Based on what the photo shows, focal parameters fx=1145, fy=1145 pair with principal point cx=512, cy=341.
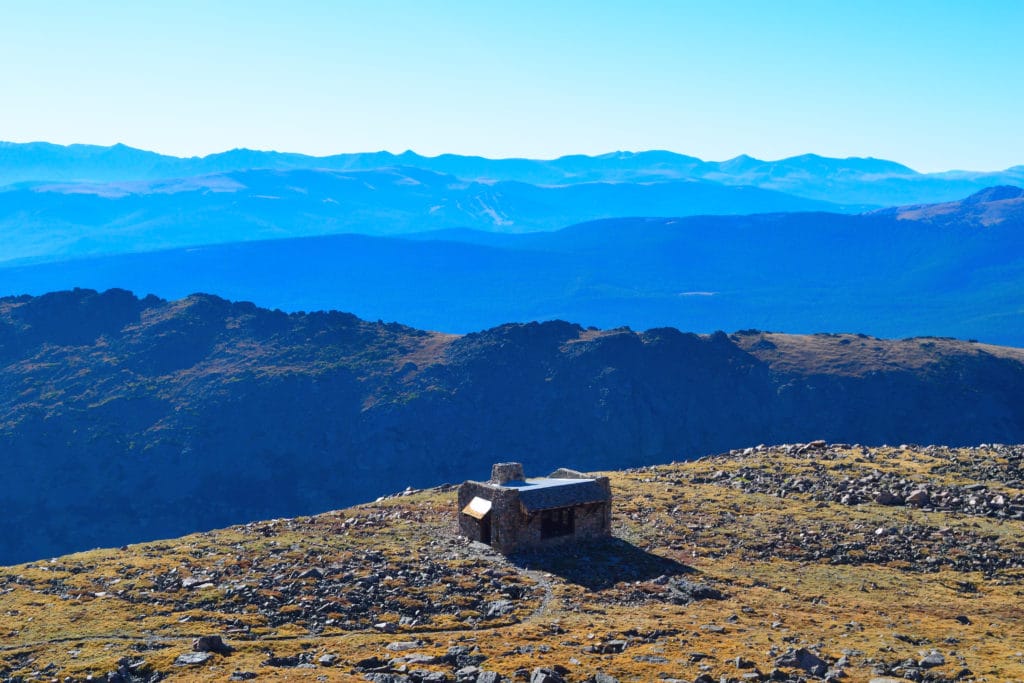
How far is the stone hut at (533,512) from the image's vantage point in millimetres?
51000

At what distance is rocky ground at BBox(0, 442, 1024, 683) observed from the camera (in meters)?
36.2

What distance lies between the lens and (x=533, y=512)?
51.0m

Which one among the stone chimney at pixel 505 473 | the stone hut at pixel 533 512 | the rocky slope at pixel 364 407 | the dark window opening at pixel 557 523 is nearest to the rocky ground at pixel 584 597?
the stone hut at pixel 533 512

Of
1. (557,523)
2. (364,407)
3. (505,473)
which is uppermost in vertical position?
(505,473)

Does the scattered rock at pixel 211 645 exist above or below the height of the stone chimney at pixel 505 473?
below

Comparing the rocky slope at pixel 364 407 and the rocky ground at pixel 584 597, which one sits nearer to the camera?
the rocky ground at pixel 584 597

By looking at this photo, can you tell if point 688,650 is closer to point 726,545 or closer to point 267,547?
point 726,545

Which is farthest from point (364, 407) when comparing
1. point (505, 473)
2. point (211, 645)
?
point (211, 645)

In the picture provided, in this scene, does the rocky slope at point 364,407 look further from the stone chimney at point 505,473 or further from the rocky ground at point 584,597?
the stone chimney at point 505,473

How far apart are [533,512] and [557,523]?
1563mm

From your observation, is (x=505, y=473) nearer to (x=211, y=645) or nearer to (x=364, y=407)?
(x=211, y=645)

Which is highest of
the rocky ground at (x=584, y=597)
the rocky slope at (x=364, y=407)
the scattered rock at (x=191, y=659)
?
the scattered rock at (x=191, y=659)

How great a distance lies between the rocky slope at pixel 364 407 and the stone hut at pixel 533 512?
100083 millimetres

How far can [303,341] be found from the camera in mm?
194750
